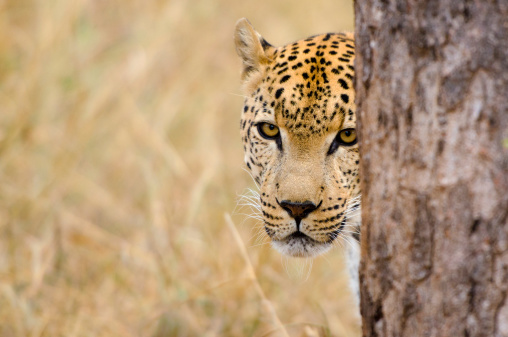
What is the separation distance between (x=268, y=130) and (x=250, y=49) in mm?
694

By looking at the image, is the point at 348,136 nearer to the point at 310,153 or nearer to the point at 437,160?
the point at 310,153

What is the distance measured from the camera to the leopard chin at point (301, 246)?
4012mm

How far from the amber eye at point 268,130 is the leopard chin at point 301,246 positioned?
0.69 meters

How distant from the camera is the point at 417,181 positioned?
2197 mm

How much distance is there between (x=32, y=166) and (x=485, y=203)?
616cm

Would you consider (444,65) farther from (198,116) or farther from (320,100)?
(198,116)

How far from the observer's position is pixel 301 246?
4.01 meters

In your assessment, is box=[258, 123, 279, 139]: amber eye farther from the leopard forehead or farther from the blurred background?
the blurred background

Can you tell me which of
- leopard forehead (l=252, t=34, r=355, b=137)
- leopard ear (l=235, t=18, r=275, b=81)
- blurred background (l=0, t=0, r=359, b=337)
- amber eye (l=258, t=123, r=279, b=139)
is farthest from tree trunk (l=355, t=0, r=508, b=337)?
leopard ear (l=235, t=18, r=275, b=81)

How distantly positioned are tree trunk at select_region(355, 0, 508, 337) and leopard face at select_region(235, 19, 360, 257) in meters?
1.53

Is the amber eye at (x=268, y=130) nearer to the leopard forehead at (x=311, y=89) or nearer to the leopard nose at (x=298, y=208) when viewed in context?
the leopard forehead at (x=311, y=89)

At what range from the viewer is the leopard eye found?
405cm

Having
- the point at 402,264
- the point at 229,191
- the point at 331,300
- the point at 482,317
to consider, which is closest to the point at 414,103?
the point at 402,264

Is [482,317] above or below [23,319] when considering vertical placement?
above
